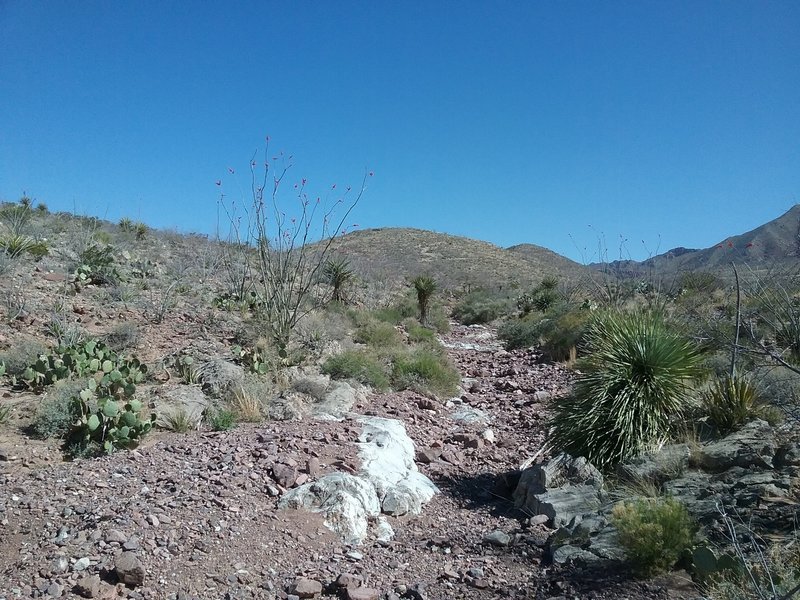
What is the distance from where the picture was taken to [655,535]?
13.5ft

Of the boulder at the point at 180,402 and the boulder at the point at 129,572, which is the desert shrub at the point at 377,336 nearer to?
the boulder at the point at 180,402

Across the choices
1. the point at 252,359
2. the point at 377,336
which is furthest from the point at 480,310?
the point at 252,359

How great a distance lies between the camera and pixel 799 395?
22.1 ft

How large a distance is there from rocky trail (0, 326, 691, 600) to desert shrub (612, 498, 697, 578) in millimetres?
134

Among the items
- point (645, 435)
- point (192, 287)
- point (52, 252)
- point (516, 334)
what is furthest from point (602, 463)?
point (52, 252)

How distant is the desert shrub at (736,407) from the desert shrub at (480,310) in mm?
18111

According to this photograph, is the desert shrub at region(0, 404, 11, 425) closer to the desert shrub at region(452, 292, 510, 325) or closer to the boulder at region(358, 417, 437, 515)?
the boulder at region(358, 417, 437, 515)

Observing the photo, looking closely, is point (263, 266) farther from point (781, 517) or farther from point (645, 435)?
point (781, 517)

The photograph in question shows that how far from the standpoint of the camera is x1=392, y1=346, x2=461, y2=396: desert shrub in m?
10.3

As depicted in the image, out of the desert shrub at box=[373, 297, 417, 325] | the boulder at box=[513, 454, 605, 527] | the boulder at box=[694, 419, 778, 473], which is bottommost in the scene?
the boulder at box=[513, 454, 605, 527]

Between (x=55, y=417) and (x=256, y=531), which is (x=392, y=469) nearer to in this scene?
(x=256, y=531)

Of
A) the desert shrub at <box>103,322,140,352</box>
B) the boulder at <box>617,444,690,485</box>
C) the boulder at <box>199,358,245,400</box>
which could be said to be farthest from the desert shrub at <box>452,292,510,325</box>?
the boulder at <box>617,444,690,485</box>

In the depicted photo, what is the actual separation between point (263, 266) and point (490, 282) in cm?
2911

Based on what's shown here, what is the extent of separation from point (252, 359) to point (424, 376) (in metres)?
3.10
